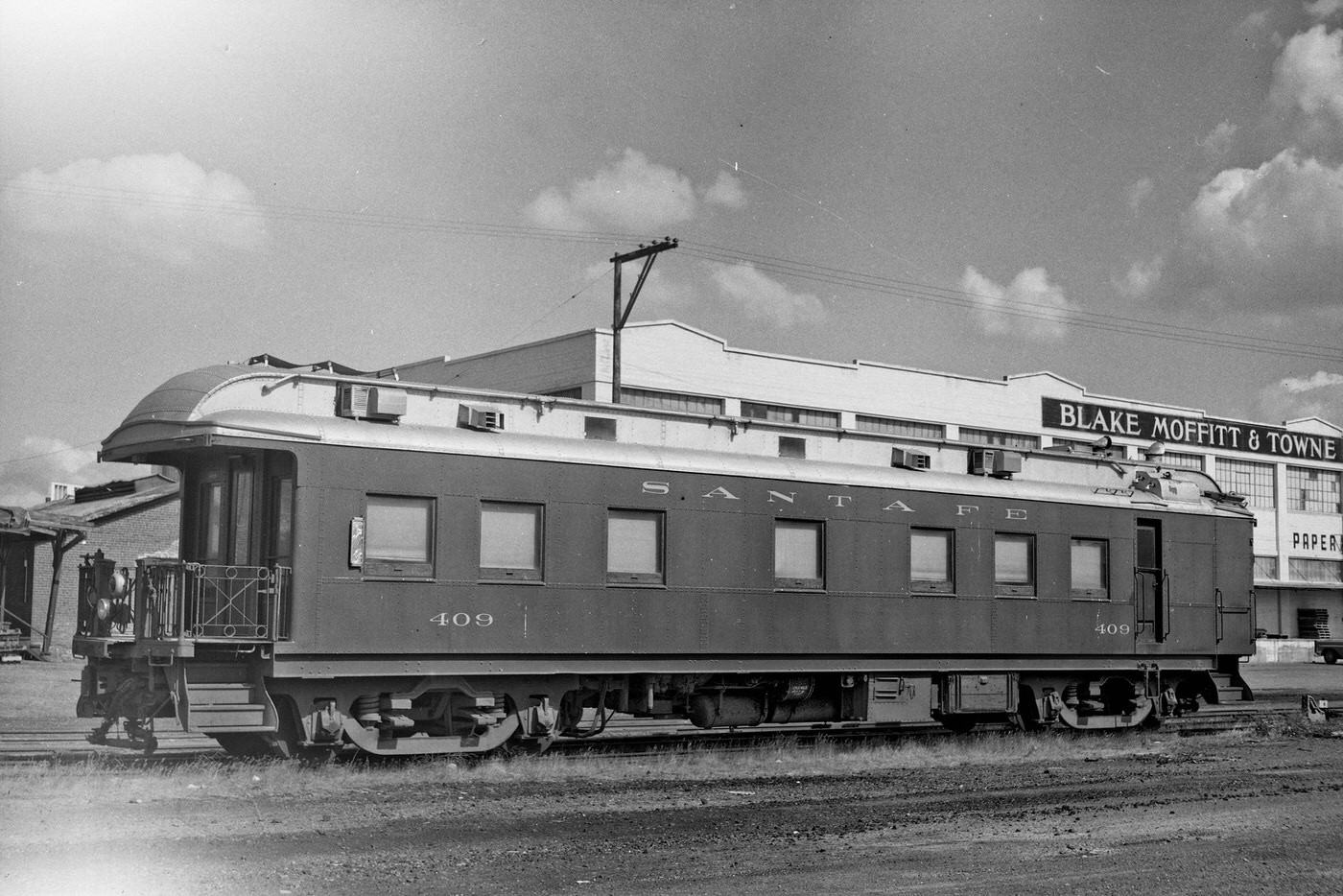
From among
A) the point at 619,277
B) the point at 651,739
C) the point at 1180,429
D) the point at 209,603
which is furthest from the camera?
the point at 1180,429

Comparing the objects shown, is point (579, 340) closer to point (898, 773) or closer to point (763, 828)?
point (898, 773)

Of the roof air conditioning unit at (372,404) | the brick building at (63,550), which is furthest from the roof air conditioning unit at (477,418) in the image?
the brick building at (63,550)

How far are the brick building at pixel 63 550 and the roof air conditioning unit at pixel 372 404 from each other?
22.4 meters

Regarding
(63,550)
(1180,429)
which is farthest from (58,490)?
(1180,429)

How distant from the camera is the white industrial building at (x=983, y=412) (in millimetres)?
40000

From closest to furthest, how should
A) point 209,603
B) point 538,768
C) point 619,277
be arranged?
point 209,603
point 538,768
point 619,277

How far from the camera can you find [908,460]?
1741 cm

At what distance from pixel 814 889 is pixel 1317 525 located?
177 feet

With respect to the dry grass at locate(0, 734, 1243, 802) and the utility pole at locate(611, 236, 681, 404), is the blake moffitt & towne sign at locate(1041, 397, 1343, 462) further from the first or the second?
the dry grass at locate(0, 734, 1243, 802)

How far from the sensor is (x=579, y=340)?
39.0 meters

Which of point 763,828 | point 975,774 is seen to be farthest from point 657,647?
point 763,828

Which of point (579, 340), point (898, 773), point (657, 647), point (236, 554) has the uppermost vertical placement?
point (579, 340)

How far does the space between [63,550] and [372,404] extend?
24.6 m

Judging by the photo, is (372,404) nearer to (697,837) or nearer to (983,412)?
(697,837)
